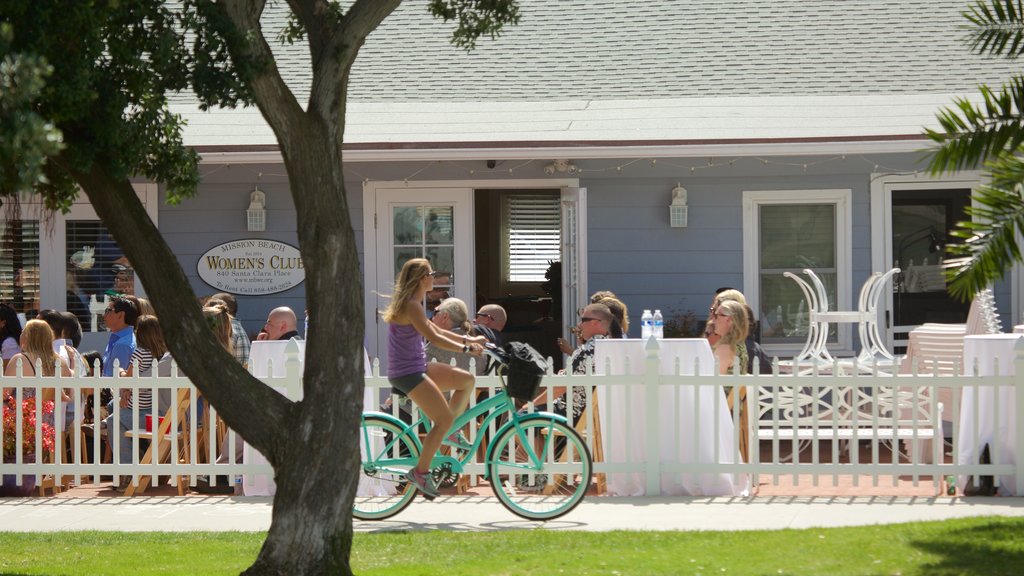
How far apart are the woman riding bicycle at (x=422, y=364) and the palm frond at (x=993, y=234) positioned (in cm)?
292

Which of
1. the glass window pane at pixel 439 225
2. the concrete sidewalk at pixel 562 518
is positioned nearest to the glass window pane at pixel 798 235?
the glass window pane at pixel 439 225

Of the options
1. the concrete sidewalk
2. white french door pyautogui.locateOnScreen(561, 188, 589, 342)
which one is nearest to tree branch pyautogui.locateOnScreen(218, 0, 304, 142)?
the concrete sidewalk

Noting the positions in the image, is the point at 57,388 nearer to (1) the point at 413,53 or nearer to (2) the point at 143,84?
(2) the point at 143,84

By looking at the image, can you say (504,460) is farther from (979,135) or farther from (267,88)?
(979,135)

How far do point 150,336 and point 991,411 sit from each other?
632 centimetres

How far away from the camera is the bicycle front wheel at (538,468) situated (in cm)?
859

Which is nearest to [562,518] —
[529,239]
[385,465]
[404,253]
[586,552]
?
[385,465]

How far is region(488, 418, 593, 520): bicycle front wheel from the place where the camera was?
28.2ft

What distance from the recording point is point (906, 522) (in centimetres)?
806

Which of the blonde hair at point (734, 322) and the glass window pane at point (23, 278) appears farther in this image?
the glass window pane at point (23, 278)

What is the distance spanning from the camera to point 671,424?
31.0 feet

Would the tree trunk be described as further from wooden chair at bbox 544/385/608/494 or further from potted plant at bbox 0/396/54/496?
potted plant at bbox 0/396/54/496

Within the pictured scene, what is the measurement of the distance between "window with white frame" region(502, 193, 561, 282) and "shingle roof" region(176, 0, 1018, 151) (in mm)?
3718

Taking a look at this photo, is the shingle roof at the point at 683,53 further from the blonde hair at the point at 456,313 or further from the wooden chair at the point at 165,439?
the wooden chair at the point at 165,439
